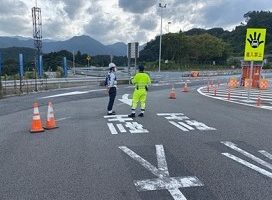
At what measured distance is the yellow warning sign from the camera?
1747 centimetres

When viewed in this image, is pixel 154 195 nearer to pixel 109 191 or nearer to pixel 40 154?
pixel 109 191

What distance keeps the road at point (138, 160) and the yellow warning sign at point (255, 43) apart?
692 centimetres

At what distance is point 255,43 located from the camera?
1755 cm

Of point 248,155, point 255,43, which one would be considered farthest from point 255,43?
point 248,155

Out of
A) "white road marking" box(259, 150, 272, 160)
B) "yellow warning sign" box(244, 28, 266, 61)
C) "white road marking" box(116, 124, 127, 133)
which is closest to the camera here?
"white road marking" box(259, 150, 272, 160)

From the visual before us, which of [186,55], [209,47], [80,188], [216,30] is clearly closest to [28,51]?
[186,55]

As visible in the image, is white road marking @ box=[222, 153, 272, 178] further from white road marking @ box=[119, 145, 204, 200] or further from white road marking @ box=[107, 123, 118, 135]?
white road marking @ box=[107, 123, 118, 135]

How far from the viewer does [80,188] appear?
5.23 m

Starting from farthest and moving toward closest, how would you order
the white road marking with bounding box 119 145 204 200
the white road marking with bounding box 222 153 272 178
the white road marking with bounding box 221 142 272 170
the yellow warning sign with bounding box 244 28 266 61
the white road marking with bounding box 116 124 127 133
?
the yellow warning sign with bounding box 244 28 266 61 < the white road marking with bounding box 116 124 127 133 < the white road marking with bounding box 221 142 272 170 < the white road marking with bounding box 222 153 272 178 < the white road marking with bounding box 119 145 204 200

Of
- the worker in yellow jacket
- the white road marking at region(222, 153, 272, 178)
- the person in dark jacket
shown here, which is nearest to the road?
the white road marking at region(222, 153, 272, 178)

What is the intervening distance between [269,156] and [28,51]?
4149 inches

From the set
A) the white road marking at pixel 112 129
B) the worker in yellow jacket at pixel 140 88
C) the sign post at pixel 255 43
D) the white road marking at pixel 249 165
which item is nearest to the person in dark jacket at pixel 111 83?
the worker in yellow jacket at pixel 140 88

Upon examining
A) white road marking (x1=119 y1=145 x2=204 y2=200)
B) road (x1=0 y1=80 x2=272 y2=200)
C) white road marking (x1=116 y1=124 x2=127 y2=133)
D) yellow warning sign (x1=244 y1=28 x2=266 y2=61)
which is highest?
yellow warning sign (x1=244 y1=28 x2=266 y2=61)

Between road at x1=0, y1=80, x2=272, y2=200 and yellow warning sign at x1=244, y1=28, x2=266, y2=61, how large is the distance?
6.92 m
